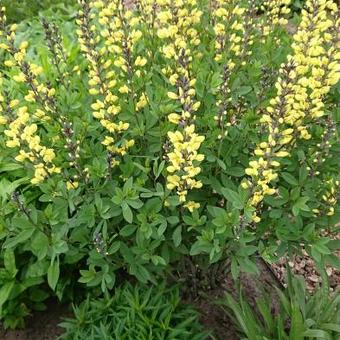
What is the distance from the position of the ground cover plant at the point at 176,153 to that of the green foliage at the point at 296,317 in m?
0.37

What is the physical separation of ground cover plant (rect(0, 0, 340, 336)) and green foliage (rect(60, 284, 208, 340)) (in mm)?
228

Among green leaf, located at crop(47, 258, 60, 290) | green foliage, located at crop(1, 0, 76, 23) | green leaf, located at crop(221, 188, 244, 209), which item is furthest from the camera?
green foliage, located at crop(1, 0, 76, 23)

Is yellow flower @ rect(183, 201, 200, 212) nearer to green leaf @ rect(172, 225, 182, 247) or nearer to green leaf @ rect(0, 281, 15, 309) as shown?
green leaf @ rect(172, 225, 182, 247)

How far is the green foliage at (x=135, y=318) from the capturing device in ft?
8.69

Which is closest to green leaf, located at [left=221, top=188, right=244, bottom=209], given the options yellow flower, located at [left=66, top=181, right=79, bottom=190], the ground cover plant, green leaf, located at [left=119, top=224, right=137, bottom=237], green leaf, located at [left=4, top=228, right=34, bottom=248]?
the ground cover plant

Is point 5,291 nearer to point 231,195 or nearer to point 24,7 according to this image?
point 231,195

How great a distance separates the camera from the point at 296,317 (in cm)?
261

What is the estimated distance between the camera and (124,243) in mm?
2676

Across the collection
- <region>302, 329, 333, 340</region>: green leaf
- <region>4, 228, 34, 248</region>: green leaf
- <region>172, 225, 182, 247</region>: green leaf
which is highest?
<region>4, 228, 34, 248</region>: green leaf

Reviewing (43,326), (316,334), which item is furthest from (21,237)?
(316,334)

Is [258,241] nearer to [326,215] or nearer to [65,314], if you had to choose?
[326,215]

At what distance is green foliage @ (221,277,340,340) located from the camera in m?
2.64

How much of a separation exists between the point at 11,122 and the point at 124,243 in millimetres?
882

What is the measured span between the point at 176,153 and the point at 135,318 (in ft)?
3.78
